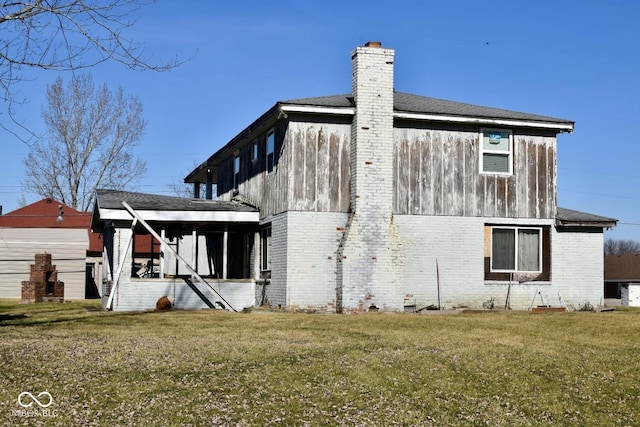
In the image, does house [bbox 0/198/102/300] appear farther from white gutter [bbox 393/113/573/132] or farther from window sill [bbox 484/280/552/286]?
window sill [bbox 484/280/552/286]

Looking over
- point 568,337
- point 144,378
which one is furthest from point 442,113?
point 144,378

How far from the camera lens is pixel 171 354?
12773 millimetres

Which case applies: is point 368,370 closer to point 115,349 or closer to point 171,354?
point 171,354

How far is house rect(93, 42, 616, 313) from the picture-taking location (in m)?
22.5

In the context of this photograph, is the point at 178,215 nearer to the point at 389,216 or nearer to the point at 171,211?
the point at 171,211

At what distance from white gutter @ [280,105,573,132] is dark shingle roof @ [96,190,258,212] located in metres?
4.49

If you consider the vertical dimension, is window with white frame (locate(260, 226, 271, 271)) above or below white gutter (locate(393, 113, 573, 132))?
below

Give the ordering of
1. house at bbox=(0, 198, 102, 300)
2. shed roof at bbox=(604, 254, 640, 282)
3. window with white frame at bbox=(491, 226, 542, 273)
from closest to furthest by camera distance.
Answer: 1. window with white frame at bbox=(491, 226, 542, 273)
2. house at bbox=(0, 198, 102, 300)
3. shed roof at bbox=(604, 254, 640, 282)

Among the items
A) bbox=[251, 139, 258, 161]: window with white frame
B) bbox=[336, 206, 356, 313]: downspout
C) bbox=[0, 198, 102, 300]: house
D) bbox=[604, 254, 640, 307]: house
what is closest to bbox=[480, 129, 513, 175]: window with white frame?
bbox=[336, 206, 356, 313]: downspout

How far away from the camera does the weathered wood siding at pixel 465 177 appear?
76.1ft

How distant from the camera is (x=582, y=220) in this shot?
24234mm

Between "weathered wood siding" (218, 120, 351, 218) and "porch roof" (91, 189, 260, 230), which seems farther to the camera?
"porch roof" (91, 189, 260, 230)

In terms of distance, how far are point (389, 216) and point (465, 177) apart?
2670 mm

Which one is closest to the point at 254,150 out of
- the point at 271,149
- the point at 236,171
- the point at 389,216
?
the point at 271,149
